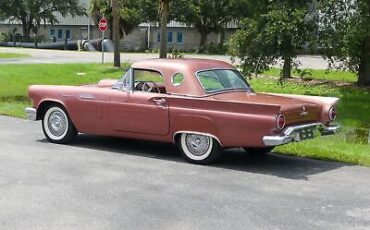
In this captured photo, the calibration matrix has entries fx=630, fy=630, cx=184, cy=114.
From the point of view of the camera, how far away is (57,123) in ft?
31.6

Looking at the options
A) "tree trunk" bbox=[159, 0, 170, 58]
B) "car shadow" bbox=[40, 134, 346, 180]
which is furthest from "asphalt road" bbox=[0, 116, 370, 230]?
"tree trunk" bbox=[159, 0, 170, 58]

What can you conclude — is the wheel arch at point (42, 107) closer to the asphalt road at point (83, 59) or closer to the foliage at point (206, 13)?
the asphalt road at point (83, 59)

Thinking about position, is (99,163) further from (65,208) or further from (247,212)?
(247,212)

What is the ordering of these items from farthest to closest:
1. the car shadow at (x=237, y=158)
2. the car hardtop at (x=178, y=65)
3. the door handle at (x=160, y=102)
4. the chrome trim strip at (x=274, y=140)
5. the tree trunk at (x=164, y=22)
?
1. the tree trunk at (x=164, y=22)
2. the car hardtop at (x=178, y=65)
3. the door handle at (x=160, y=102)
4. the car shadow at (x=237, y=158)
5. the chrome trim strip at (x=274, y=140)

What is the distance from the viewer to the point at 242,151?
9.43 m

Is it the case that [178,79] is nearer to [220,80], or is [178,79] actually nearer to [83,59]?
[220,80]

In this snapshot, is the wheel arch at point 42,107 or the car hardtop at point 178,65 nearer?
the car hardtop at point 178,65

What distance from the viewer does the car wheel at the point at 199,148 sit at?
8141 mm

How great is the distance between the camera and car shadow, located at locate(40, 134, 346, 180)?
8.08 metres

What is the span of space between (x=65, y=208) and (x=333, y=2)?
12.7 meters

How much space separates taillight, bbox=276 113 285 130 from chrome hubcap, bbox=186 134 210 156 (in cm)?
104

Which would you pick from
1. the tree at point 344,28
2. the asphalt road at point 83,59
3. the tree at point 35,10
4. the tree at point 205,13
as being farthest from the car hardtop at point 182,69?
the tree at point 35,10

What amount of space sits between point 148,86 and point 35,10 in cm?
6159

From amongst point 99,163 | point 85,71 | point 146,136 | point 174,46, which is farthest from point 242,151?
point 174,46
